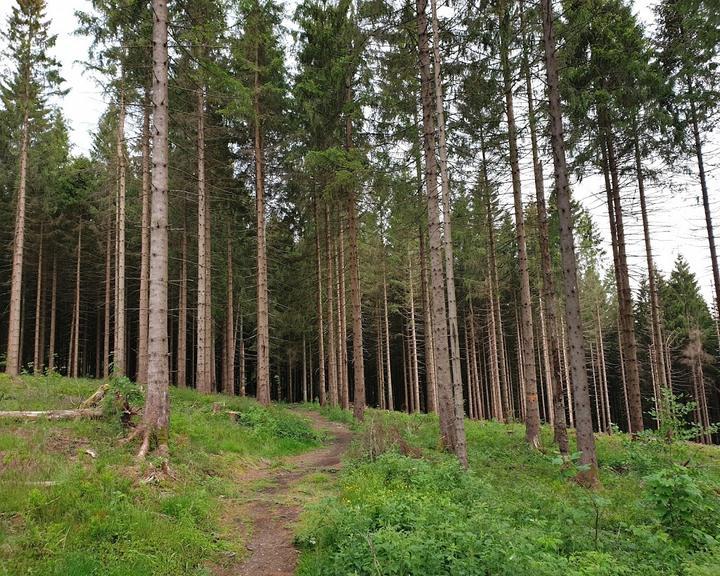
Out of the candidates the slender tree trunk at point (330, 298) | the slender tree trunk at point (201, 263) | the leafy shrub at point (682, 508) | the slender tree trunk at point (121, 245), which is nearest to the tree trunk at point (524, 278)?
the leafy shrub at point (682, 508)

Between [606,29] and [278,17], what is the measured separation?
38.1ft

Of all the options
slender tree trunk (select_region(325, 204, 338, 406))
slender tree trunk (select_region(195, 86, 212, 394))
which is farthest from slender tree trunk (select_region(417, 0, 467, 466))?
slender tree trunk (select_region(325, 204, 338, 406))

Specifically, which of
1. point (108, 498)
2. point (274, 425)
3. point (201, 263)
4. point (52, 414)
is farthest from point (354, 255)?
point (108, 498)

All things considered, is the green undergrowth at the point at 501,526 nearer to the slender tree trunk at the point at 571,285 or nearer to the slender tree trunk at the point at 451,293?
the slender tree trunk at the point at 571,285

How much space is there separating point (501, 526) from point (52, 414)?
9.25m

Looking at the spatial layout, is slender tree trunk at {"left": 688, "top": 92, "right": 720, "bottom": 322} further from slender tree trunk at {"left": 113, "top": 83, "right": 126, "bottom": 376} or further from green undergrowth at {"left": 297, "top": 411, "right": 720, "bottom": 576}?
slender tree trunk at {"left": 113, "top": 83, "right": 126, "bottom": 376}

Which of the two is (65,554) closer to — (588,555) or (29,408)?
(588,555)

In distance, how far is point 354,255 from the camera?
679 inches

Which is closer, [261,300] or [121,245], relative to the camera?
[261,300]

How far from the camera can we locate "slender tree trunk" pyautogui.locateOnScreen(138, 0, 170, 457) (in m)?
8.23

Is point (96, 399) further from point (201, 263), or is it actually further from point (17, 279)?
point (17, 279)

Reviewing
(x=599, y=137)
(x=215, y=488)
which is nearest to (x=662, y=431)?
(x=215, y=488)

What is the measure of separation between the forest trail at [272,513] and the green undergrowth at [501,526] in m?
0.29

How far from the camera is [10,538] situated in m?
4.27
